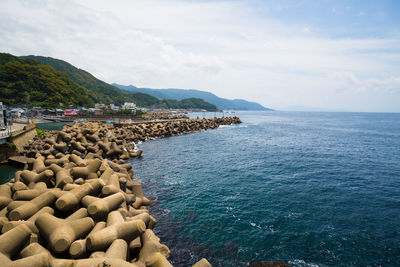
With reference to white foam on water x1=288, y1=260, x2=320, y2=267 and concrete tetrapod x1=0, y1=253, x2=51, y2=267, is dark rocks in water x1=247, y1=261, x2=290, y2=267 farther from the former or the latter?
concrete tetrapod x1=0, y1=253, x2=51, y2=267

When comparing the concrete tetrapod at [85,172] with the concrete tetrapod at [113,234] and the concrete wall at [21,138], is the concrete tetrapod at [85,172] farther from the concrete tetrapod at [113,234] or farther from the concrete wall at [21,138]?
the concrete wall at [21,138]

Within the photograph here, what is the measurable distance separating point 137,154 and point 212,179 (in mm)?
13591

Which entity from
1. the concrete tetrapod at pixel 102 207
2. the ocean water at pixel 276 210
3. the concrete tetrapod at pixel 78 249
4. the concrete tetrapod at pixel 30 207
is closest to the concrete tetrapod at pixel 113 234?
the concrete tetrapod at pixel 78 249

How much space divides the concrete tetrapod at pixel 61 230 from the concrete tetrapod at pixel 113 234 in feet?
2.47

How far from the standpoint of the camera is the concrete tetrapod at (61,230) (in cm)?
674

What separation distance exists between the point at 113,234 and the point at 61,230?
5.68 ft

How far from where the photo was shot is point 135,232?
805 cm

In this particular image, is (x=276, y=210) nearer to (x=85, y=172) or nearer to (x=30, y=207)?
(x=85, y=172)

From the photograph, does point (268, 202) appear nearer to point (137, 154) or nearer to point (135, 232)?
point (135, 232)

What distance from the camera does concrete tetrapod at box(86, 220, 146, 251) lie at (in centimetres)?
677

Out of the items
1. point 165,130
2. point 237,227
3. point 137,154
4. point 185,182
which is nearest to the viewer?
point 237,227

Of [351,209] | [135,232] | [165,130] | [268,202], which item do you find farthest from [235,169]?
[165,130]

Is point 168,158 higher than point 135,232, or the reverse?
point 135,232

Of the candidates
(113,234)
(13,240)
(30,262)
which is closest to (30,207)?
(13,240)
